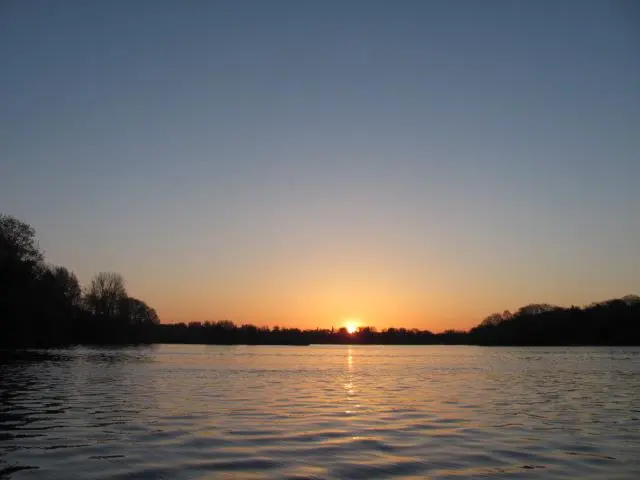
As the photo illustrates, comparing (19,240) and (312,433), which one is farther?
(19,240)

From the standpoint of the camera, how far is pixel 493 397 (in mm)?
33250

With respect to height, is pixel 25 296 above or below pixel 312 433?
above

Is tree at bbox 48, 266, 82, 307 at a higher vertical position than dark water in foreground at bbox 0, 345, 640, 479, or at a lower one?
higher

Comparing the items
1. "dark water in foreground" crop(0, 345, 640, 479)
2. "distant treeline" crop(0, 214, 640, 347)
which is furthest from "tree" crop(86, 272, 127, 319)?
"dark water in foreground" crop(0, 345, 640, 479)

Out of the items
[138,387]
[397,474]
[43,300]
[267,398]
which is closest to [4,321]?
[43,300]

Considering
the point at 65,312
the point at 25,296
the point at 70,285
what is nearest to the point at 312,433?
the point at 25,296

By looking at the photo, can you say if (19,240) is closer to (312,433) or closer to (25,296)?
(25,296)

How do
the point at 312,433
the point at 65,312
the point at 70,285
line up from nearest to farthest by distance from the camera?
the point at 312,433 → the point at 65,312 → the point at 70,285

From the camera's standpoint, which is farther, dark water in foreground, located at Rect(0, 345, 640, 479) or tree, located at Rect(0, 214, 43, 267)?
tree, located at Rect(0, 214, 43, 267)

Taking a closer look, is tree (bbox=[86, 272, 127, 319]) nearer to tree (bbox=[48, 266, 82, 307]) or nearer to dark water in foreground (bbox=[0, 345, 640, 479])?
tree (bbox=[48, 266, 82, 307])

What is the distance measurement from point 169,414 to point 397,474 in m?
12.9

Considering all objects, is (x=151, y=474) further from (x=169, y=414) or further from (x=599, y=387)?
(x=599, y=387)

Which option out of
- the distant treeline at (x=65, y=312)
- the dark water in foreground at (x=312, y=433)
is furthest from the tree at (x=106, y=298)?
the dark water in foreground at (x=312, y=433)

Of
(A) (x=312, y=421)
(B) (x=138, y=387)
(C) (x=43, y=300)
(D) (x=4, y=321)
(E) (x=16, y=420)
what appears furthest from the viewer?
(C) (x=43, y=300)
